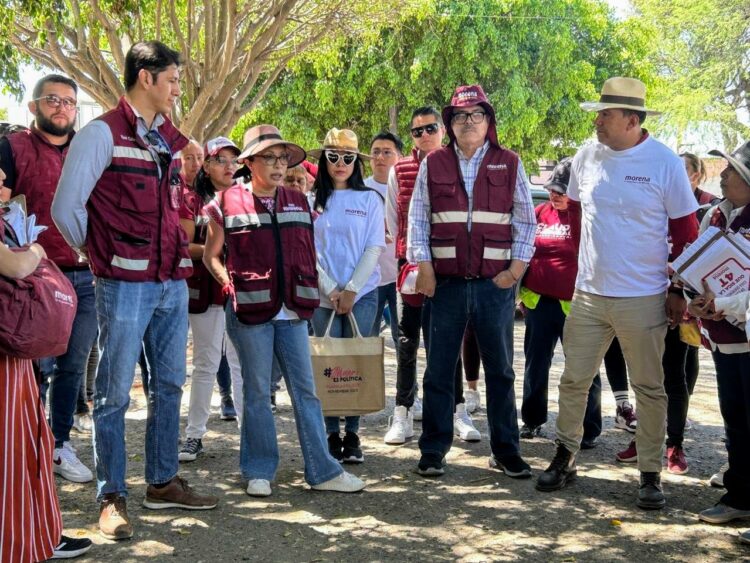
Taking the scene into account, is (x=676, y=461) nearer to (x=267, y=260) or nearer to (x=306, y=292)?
(x=306, y=292)

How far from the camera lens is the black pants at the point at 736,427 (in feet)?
16.0

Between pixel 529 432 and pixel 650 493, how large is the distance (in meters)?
1.63

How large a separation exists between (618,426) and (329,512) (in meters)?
2.91

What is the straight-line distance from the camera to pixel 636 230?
5.23 metres

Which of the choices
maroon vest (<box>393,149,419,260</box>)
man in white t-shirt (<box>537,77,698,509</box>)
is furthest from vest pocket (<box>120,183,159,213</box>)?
man in white t-shirt (<box>537,77,698,509</box>)

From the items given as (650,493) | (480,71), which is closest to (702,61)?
(480,71)

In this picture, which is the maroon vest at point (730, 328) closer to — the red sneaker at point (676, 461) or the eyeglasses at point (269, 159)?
the red sneaker at point (676, 461)

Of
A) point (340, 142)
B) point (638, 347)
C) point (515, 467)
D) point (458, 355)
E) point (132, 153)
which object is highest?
point (340, 142)

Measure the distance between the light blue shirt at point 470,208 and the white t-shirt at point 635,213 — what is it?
429 millimetres

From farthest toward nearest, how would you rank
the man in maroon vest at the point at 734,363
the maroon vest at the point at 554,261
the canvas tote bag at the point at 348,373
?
1. the maroon vest at the point at 554,261
2. the canvas tote bag at the point at 348,373
3. the man in maroon vest at the point at 734,363

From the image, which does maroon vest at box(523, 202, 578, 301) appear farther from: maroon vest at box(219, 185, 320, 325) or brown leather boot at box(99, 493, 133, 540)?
brown leather boot at box(99, 493, 133, 540)

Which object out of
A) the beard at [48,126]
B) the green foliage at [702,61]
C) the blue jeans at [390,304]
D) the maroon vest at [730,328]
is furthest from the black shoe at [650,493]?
the green foliage at [702,61]

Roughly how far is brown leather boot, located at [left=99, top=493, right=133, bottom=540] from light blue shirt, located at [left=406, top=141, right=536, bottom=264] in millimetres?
2276

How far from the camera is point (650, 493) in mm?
5148
